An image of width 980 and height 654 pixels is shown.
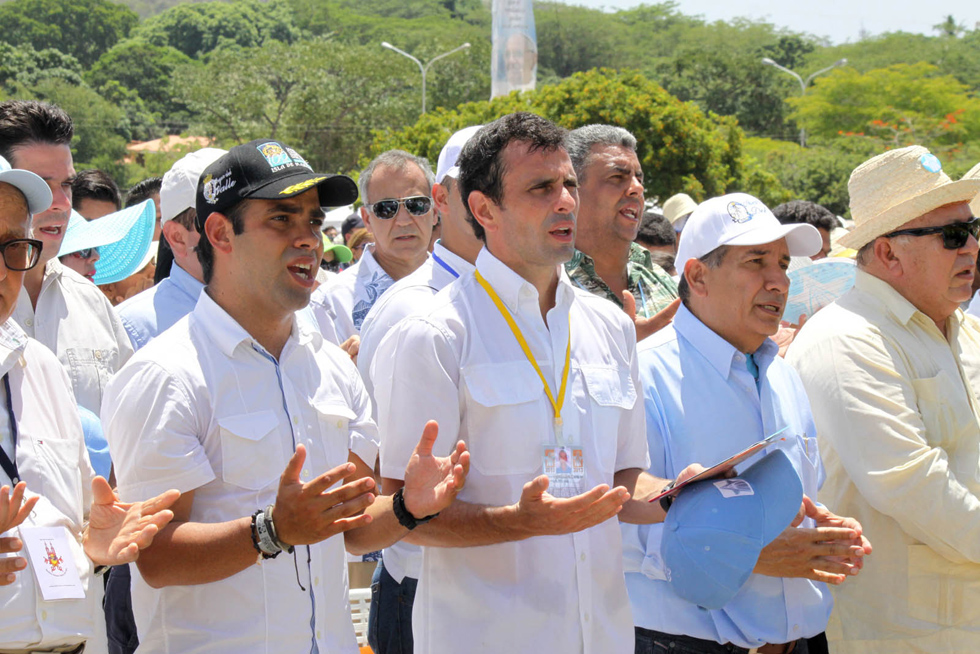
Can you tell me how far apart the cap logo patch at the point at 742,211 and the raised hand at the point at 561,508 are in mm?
1443

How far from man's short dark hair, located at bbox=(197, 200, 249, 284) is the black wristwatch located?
32.9 inches

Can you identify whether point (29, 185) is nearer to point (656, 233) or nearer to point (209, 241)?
point (209, 241)

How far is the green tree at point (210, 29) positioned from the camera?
129 m

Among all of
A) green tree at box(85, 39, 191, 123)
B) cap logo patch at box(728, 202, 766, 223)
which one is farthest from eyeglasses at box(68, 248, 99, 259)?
green tree at box(85, 39, 191, 123)

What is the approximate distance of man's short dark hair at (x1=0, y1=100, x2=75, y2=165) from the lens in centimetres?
387

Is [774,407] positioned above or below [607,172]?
below

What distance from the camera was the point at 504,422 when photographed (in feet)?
8.77

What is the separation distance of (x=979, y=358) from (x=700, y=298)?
1.36 meters

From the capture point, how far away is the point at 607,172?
14.2 feet

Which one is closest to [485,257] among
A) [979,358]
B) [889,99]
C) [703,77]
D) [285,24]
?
[979,358]

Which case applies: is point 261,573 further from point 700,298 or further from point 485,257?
point 700,298

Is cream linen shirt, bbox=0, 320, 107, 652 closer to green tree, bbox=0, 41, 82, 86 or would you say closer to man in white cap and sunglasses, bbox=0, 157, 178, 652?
man in white cap and sunglasses, bbox=0, 157, 178, 652

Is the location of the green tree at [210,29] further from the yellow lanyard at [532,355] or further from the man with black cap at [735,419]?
the yellow lanyard at [532,355]

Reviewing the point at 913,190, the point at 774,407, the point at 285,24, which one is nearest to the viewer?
the point at 774,407
